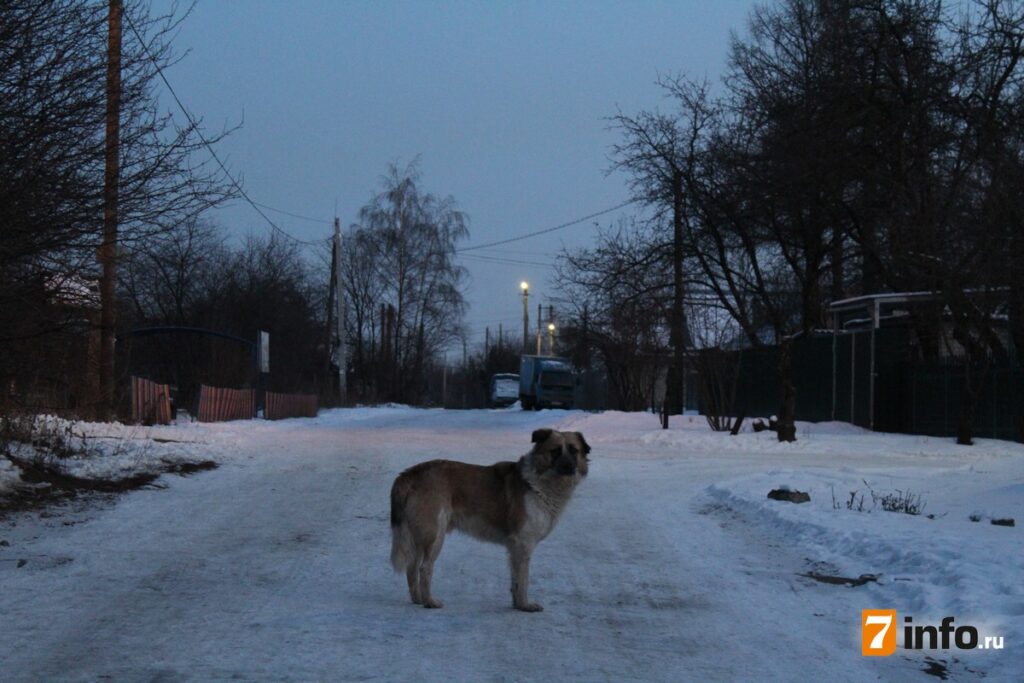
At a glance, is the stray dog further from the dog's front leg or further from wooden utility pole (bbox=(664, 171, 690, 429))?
wooden utility pole (bbox=(664, 171, 690, 429))

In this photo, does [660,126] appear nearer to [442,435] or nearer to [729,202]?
[729,202]

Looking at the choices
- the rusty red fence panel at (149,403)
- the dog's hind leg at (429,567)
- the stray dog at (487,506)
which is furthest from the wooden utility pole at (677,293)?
the dog's hind leg at (429,567)

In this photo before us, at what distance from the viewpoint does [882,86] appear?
28.1 meters

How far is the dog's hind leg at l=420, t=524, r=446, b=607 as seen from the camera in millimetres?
7445

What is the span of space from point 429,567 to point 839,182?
2455 centimetres

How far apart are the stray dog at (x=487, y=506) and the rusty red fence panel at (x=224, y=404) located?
23408 millimetres

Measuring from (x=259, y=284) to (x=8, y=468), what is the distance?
3975 centimetres

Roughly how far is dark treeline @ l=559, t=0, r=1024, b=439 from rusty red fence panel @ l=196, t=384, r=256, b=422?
1124 centimetres

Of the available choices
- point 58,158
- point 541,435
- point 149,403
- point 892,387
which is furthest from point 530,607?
point 892,387

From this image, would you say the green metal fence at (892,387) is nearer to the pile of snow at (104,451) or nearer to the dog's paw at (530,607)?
the pile of snow at (104,451)

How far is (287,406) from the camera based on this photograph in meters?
40.7

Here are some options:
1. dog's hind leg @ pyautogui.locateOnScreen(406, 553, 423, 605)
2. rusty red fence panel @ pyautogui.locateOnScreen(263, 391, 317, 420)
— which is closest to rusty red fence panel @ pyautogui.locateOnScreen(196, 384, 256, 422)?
rusty red fence panel @ pyautogui.locateOnScreen(263, 391, 317, 420)

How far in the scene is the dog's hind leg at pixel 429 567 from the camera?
7.45 m

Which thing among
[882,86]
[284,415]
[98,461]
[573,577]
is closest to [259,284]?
[284,415]
